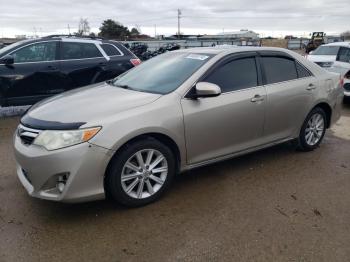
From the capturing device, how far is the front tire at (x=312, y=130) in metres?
5.21

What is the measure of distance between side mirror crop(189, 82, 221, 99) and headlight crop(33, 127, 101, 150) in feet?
3.89

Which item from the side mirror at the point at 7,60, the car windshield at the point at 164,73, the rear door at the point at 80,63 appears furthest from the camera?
the rear door at the point at 80,63

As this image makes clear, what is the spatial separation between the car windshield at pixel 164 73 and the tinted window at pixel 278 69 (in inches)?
34.3

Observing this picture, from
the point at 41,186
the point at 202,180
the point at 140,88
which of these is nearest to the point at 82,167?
the point at 41,186

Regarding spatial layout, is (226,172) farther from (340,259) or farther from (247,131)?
(340,259)

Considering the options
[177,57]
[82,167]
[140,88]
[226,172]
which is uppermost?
[177,57]

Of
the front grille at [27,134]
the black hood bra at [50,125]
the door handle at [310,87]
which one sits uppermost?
the black hood bra at [50,125]

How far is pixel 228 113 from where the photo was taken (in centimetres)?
411

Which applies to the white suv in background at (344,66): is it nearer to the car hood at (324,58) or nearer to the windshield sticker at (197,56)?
the car hood at (324,58)

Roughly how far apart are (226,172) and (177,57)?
1.59 m

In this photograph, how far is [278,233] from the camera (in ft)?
10.5

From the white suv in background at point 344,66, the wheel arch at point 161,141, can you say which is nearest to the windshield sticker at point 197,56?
the wheel arch at point 161,141

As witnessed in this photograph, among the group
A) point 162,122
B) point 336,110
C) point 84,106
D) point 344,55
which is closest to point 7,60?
point 84,106

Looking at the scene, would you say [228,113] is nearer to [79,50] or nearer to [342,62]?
[79,50]
